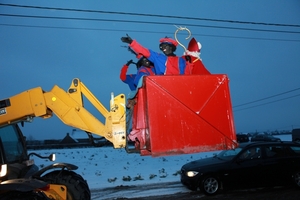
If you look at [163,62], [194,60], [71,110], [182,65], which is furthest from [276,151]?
[71,110]

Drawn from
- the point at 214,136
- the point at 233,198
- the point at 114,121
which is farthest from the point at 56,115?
the point at 233,198

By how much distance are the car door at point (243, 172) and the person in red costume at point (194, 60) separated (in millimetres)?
5434

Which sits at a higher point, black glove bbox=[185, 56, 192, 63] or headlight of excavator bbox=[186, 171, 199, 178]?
black glove bbox=[185, 56, 192, 63]

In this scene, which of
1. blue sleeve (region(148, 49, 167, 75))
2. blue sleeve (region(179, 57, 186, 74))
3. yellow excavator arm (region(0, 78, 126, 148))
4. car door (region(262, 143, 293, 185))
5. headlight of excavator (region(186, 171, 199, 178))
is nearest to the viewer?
yellow excavator arm (region(0, 78, 126, 148))

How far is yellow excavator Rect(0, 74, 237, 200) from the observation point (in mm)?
3389

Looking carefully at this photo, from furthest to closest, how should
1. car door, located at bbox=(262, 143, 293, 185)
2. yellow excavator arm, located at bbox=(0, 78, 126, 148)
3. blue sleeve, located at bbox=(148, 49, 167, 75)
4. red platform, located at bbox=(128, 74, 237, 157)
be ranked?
car door, located at bbox=(262, 143, 293, 185)
blue sleeve, located at bbox=(148, 49, 167, 75)
yellow excavator arm, located at bbox=(0, 78, 126, 148)
red platform, located at bbox=(128, 74, 237, 157)

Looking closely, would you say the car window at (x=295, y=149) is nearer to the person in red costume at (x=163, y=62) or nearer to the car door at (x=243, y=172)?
the car door at (x=243, y=172)

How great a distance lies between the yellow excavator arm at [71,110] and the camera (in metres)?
3.67

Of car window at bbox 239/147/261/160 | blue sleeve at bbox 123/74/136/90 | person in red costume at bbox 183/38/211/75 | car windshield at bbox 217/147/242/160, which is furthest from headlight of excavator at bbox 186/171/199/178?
person in red costume at bbox 183/38/211/75

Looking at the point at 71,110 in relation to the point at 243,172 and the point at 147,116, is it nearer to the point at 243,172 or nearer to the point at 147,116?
the point at 147,116

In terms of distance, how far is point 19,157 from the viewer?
4652mm

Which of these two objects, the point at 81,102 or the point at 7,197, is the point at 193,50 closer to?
the point at 81,102

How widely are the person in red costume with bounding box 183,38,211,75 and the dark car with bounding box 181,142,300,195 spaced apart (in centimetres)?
528

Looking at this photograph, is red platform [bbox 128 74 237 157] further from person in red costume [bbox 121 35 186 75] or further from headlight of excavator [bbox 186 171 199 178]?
headlight of excavator [bbox 186 171 199 178]
